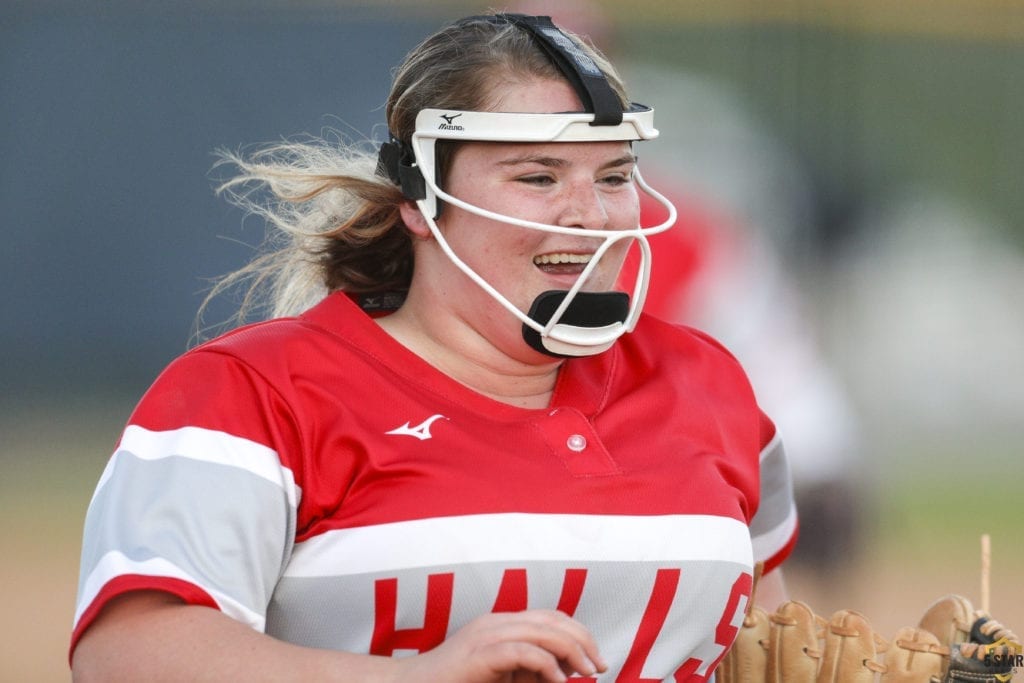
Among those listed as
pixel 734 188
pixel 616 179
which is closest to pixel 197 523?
pixel 616 179

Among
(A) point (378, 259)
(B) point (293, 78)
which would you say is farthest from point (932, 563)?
(A) point (378, 259)

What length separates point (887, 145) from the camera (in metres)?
6.32

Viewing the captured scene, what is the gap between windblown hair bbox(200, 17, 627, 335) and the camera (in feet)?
6.71

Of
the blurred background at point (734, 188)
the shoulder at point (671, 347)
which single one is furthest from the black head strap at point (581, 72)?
the blurred background at point (734, 188)

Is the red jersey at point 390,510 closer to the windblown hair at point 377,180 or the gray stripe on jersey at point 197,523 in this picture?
the gray stripe on jersey at point 197,523

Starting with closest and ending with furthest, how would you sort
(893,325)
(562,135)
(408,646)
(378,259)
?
(408,646) < (562,135) < (378,259) < (893,325)

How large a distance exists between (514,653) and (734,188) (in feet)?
14.9

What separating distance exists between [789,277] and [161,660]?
4504mm

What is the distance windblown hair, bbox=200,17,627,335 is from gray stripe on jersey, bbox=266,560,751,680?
0.57 m

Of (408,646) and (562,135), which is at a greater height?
(562,135)

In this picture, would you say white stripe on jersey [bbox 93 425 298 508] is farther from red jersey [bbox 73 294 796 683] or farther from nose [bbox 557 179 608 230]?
nose [bbox 557 179 608 230]

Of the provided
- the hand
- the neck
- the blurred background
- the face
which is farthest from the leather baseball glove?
the blurred background

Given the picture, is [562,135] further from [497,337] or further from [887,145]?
[887,145]

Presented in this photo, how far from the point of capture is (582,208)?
1.97 metres
